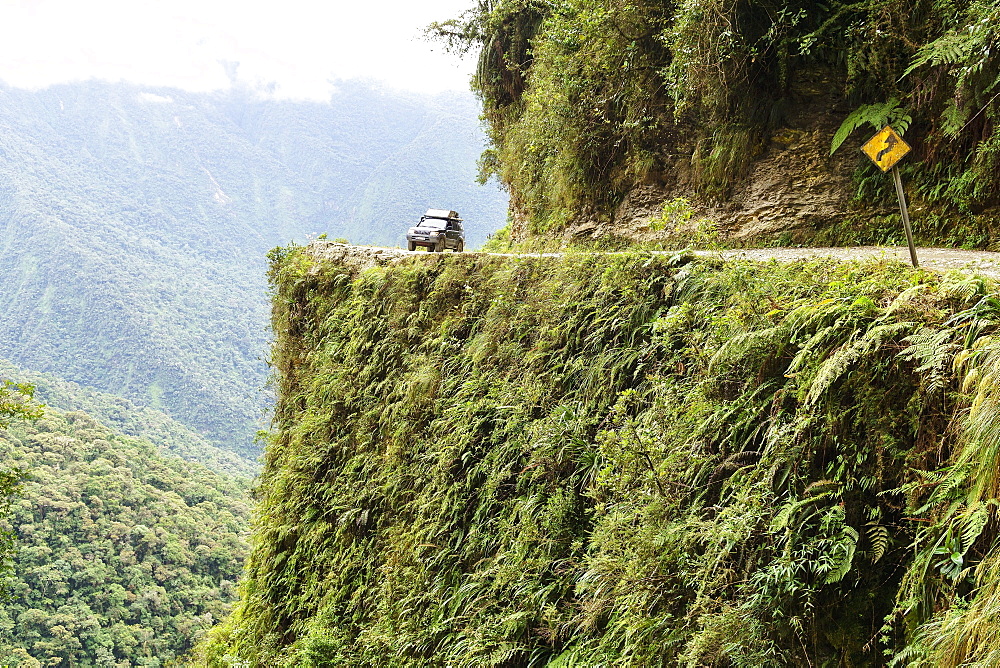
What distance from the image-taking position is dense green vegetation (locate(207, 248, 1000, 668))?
3070mm

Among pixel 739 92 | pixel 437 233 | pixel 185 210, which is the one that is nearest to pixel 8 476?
pixel 437 233

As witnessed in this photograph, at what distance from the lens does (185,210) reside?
15388 cm

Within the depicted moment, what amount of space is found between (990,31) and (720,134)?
349cm

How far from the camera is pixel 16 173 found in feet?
468

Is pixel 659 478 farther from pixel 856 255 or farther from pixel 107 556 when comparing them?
pixel 107 556

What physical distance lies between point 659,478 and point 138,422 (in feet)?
274

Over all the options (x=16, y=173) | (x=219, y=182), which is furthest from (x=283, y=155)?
(x=16, y=173)

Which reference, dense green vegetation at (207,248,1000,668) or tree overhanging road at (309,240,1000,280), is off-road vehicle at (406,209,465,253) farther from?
dense green vegetation at (207,248,1000,668)

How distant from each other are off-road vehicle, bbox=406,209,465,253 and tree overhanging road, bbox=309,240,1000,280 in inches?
34.9

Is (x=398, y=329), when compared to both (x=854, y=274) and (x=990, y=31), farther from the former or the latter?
(x=990, y=31)

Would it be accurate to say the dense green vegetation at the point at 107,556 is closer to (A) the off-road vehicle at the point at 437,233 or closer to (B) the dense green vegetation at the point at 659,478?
(A) the off-road vehicle at the point at 437,233

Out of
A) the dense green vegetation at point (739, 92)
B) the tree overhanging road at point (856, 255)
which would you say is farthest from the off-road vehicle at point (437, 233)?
the dense green vegetation at point (739, 92)

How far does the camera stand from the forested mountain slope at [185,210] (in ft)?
335

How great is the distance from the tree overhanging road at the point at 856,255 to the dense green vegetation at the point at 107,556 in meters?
22.2
